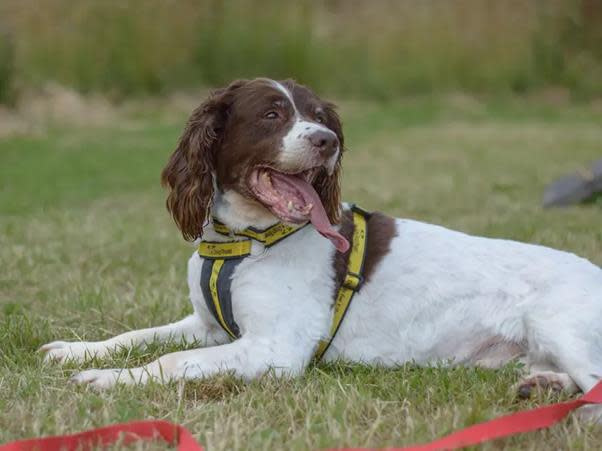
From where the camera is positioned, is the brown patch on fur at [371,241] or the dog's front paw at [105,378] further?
the brown patch on fur at [371,241]

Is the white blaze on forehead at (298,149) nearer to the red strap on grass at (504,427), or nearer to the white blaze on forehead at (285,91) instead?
the white blaze on forehead at (285,91)

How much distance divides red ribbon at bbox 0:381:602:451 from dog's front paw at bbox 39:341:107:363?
1.08 meters

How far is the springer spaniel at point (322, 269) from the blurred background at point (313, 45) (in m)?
12.8

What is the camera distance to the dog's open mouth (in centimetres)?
392

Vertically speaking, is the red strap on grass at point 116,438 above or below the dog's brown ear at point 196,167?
below

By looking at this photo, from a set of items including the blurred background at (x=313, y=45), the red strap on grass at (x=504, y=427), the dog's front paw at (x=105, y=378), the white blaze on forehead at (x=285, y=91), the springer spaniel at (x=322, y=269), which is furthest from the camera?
the blurred background at (x=313, y=45)

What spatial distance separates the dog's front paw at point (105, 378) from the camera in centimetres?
365

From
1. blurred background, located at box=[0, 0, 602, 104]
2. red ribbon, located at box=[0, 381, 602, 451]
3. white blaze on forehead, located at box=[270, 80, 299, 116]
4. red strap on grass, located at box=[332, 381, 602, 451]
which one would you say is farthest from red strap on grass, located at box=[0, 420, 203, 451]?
blurred background, located at box=[0, 0, 602, 104]

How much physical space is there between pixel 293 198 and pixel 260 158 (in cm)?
22

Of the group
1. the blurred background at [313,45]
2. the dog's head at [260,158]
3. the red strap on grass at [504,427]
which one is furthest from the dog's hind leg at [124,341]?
the blurred background at [313,45]

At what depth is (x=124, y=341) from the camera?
4.26 metres

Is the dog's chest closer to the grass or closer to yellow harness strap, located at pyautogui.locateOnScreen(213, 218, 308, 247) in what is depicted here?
yellow harness strap, located at pyautogui.locateOnScreen(213, 218, 308, 247)

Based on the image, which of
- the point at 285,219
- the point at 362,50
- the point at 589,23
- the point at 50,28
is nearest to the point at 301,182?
the point at 285,219

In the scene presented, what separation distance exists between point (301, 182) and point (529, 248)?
1052 millimetres
